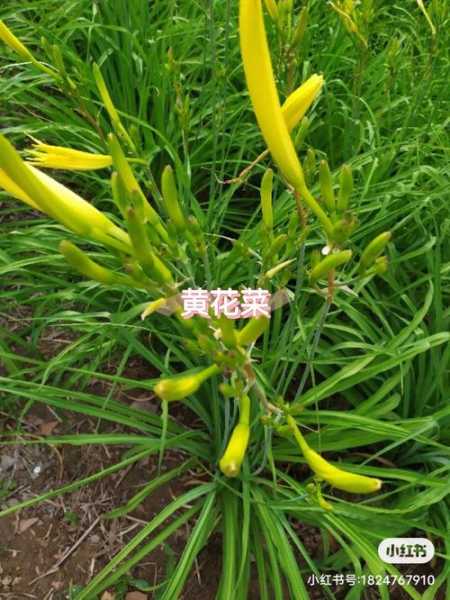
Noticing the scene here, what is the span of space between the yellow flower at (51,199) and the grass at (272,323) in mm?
458

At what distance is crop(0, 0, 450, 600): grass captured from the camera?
145 centimetres

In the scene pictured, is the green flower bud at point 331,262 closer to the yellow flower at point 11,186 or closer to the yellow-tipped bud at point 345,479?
the yellow-tipped bud at point 345,479

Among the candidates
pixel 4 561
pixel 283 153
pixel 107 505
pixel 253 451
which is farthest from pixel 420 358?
pixel 4 561

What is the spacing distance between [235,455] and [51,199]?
0.37 metres

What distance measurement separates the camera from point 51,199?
71cm

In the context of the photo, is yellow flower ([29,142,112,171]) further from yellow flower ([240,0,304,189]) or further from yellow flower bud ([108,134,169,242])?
yellow flower ([240,0,304,189])

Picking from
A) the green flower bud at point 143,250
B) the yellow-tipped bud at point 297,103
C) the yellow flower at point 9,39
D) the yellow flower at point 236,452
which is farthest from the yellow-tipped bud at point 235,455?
the yellow flower at point 9,39

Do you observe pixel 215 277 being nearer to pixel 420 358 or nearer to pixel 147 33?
pixel 420 358

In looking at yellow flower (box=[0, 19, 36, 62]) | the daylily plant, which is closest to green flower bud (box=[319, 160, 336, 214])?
the daylily plant

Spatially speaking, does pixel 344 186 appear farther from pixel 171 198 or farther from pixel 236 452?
pixel 236 452

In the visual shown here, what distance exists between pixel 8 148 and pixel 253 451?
115 centimetres

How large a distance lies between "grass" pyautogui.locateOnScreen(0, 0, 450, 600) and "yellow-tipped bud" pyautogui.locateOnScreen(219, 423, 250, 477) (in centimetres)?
34

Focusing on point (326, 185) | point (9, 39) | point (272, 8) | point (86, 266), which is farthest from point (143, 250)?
point (272, 8)

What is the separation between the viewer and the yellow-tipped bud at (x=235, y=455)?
681mm
